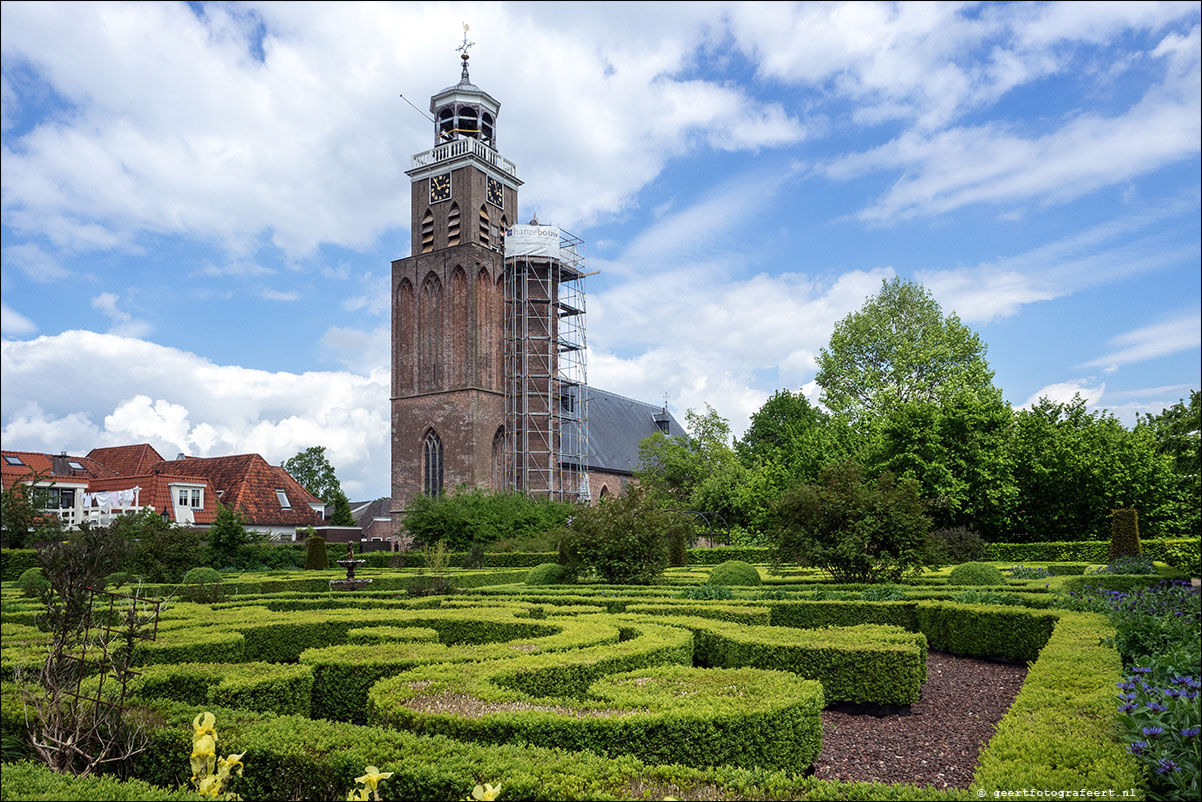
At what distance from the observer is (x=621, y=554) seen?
692 inches

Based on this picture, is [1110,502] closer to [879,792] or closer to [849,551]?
[849,551]

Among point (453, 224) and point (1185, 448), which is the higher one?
point (453, 224)

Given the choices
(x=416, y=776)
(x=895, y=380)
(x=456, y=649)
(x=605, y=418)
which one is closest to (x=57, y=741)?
(x=416, y=776)

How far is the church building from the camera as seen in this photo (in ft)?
149

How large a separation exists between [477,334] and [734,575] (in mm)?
31328

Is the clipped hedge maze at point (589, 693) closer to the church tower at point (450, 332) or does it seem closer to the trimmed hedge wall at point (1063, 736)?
the trimmed hedge wall at point (1063, 736)

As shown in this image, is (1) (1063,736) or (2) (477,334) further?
(2) (477,334)

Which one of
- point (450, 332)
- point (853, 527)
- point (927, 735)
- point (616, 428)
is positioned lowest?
point (927, 735)

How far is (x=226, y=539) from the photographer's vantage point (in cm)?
2742

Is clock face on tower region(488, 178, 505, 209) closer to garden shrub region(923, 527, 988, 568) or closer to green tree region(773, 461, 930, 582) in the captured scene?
garden shrub region(923, 527, 988, 568)

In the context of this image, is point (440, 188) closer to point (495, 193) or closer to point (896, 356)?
point (495, 193)

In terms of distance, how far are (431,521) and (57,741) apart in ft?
96.3

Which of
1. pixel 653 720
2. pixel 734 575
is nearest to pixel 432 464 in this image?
pixel 734 575

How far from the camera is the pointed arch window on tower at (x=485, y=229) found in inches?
1916
